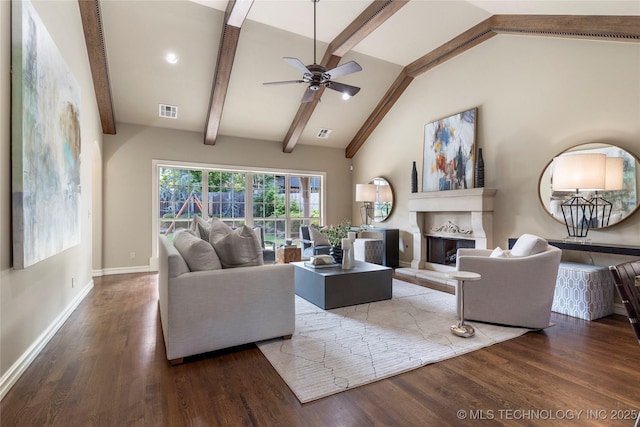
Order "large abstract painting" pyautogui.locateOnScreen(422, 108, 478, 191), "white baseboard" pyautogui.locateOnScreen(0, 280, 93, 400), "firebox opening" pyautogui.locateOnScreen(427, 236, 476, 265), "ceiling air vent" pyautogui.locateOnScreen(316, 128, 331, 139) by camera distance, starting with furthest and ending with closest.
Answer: "ceiling air vent" pyautogui.locateOnScreen(316, 128, 331, 139), "firebox opening" pyautogui.locateOnScreen(427, 236, 476, 265), "large abstract painting" pyautogui.locateOnScreen(422, 108, 478, 191), "white baseboard" pyautogui.locateOnScreen(0, 280, 93, 400)

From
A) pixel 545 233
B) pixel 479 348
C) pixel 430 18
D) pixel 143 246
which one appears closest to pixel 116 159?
pixel 143 246

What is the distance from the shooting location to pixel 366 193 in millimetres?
6859

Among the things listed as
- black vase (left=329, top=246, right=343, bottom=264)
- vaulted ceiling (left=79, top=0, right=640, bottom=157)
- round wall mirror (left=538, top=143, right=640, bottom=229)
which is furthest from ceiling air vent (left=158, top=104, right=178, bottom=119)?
round wall mirror (left=538, top=143, right=640, bottom=229)

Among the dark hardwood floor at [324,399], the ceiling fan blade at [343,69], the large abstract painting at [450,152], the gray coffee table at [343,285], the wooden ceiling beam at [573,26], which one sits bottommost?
the dark hardwood floor at [324,399]

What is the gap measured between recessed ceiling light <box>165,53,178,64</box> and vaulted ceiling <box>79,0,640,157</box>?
0.22 feet

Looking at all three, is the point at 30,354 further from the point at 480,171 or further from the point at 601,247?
the point at 480,171

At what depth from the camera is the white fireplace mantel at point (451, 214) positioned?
476 cm

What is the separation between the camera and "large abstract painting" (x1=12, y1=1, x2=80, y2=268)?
2156mm

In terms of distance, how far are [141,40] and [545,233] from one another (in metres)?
6.14

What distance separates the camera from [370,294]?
3.88 meters

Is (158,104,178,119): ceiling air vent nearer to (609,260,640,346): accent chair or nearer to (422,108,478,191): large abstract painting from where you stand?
(422,108,478,191): large abstract painting

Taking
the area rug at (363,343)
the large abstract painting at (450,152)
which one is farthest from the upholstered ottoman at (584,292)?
the large abstract painting at (450,152)

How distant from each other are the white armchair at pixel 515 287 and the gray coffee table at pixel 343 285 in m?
1.06

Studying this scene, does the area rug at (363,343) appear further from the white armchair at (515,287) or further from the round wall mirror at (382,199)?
the round wall mirror at (382,199)
